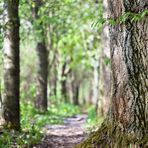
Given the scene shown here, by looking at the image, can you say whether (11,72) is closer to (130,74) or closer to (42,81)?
(130,74)

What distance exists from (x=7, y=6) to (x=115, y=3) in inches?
150

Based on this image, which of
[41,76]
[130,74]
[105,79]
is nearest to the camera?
[130,74]

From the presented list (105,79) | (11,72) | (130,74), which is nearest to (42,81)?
(105,79)

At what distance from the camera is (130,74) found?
6281mm

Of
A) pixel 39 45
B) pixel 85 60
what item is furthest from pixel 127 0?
pixel 85 60

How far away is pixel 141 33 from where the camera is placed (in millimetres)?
6195

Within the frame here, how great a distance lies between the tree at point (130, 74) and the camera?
6.21 metres

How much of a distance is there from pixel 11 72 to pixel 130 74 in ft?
14.3

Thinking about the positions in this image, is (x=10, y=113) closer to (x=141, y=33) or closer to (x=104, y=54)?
(x=141, y=33)

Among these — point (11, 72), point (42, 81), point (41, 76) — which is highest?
point (11, 72)

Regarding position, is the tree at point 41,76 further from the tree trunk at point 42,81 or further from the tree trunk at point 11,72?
the tree trunk at point 11,72

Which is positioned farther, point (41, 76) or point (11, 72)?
point (41, 76)

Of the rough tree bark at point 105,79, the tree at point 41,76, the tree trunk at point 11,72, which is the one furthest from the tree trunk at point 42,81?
the tree trunk at point 11,72

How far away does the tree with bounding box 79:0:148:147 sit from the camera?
6215 millimetres
